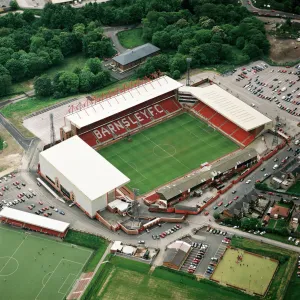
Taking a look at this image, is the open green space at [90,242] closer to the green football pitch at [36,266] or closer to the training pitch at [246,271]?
the green football pitch at [36,266]

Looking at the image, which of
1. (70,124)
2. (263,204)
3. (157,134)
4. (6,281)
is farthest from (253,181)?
(6,281)

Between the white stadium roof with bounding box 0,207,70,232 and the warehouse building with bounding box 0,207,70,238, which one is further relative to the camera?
the white stadium roof with bounding box 0,207,70,232

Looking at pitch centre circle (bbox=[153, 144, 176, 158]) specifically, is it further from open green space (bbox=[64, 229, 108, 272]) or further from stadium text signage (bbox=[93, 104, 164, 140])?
open green space (bbox=[64, 229, 108, 272])

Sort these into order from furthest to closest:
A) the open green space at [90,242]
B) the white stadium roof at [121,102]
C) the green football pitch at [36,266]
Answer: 1. the white stadium roof at [121,102]
2. the open green space at [90,242]
3. the green football pitch at [36,266]

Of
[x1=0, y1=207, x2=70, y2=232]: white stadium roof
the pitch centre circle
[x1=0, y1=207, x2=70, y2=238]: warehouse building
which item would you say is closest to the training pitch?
[x1=0, y1=207, x2=70, y2=238]: warehouse building

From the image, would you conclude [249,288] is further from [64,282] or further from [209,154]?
[209,154]

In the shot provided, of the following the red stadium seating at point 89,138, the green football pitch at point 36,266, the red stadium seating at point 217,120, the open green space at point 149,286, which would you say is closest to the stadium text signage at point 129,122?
the red stadium seating at point 89,138
